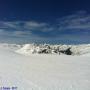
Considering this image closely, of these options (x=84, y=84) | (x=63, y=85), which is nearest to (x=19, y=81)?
(x=63, y=85)

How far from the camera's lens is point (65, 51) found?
30906 mm

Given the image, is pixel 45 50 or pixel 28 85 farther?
pixel 45 50

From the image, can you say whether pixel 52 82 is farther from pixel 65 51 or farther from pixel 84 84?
pixel 65 51

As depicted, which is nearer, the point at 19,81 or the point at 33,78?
the point at 19,81

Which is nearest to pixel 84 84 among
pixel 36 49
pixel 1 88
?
pixel 1 88

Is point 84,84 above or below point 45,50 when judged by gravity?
below

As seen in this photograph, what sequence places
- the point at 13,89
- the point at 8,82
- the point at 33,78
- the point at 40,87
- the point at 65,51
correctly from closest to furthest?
the point at 13,89
the point at 40,87
the point at 8,82
the point at 33,78
the point at 65,51

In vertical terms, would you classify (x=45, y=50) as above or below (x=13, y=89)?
above

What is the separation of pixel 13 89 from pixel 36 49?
2059cm

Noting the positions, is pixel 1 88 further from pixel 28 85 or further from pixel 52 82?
pixel 52 82

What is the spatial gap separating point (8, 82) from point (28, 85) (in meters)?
0.85

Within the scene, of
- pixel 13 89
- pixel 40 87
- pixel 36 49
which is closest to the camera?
pixel 13 89

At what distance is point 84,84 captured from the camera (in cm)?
730

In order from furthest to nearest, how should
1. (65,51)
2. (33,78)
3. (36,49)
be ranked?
(65,51), (36,49), (33,78)
